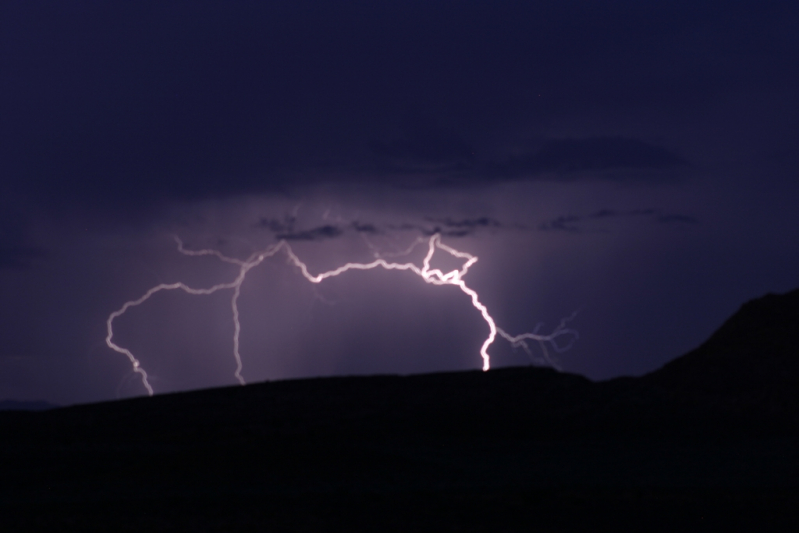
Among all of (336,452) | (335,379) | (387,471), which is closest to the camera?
(387,471)

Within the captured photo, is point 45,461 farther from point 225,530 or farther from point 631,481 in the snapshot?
point 631,481

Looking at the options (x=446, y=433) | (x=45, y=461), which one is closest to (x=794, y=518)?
(x=446, y=433)

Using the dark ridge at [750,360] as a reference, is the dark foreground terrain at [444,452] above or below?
below

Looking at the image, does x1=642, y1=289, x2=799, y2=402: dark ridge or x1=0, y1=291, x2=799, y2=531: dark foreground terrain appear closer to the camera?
x1=0, y1=291, x2=799, y2=531: dark foreground terrain

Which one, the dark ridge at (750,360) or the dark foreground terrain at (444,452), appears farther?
the dark ridge at (750,360)

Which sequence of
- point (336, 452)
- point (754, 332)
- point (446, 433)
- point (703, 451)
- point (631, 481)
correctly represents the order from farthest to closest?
point (754, 332)
point (446, 433)
point (703, 451)
point (336, 452)
point (631, 481)

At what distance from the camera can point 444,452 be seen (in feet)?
82.3

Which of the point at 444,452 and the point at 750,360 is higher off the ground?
the point at 750,360

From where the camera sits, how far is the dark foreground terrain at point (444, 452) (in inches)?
646

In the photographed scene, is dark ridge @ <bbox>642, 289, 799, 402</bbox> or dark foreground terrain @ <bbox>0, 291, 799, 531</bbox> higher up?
dark ridge @ <bbox>642, 289, 799, 402</bbox>

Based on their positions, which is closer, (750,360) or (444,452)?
(444,452)

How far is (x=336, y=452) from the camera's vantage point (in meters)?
22.8

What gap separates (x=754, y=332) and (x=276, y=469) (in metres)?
25.6

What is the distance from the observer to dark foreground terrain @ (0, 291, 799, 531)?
53.8 ft
